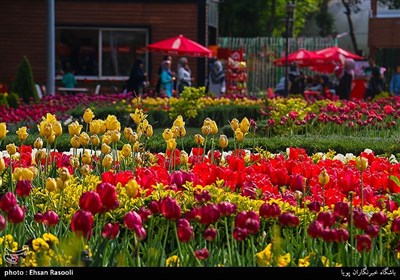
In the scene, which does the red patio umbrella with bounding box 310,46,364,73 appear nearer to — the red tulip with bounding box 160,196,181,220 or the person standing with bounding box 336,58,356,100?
the person standing with bounding box 336,58,356,100

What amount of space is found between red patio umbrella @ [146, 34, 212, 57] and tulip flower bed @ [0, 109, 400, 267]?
20677 millimetres

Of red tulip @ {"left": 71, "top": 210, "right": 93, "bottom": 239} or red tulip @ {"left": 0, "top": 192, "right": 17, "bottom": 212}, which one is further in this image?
red tulip @ {"left": 0, "top": 192, "right": 17, "bottom": 212}

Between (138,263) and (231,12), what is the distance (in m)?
53.2

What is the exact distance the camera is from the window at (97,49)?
34188 mm

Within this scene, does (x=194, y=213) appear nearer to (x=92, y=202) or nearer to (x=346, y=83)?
(x=92, y=202)

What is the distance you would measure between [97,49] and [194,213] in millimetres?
29000

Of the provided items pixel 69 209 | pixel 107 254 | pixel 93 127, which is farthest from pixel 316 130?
pixel 107 254

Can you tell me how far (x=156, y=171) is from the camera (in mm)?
7996

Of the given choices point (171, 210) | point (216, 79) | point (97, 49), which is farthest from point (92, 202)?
point (97, 49)

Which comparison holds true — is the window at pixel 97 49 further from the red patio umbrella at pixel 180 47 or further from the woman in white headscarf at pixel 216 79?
the red patio umbrella at pixel 180 47

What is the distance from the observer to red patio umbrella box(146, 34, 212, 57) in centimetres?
3061

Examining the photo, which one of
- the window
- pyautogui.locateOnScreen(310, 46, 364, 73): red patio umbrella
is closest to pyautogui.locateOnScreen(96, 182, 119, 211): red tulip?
the window

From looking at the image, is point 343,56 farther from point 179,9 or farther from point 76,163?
point 76,163

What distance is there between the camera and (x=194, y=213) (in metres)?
5.77
